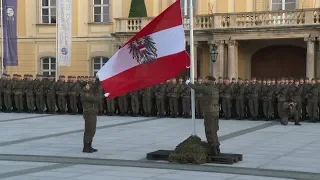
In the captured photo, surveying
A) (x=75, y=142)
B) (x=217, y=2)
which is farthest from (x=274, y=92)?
(x=217, y=2)

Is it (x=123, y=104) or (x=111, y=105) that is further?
(x=111, y=105)

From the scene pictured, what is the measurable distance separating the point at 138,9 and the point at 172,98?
942 centimetres

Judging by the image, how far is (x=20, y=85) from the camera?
26688 millimetres

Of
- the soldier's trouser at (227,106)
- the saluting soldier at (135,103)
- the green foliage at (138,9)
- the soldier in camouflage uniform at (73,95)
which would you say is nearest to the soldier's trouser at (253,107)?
the soldier's trouser at (227,106)

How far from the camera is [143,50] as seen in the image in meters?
12.4

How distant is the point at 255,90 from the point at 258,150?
28.1 feet

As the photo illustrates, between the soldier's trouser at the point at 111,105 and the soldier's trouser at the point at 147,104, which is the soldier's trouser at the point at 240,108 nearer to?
the soldier's trouser at the point at 147,104

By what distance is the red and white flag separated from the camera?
40.1 ft

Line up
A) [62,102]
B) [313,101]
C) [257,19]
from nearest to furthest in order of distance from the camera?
1. [313,101]
2. [62,102]
3. [257,19]

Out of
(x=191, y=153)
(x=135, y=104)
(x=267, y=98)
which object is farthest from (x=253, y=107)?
(x=191, y=153)

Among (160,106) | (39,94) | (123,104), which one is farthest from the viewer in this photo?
(39,94)

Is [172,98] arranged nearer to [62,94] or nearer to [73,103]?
[73,103]

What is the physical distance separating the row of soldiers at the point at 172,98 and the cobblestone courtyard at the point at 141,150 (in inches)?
44.2

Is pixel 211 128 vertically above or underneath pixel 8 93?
underneath
